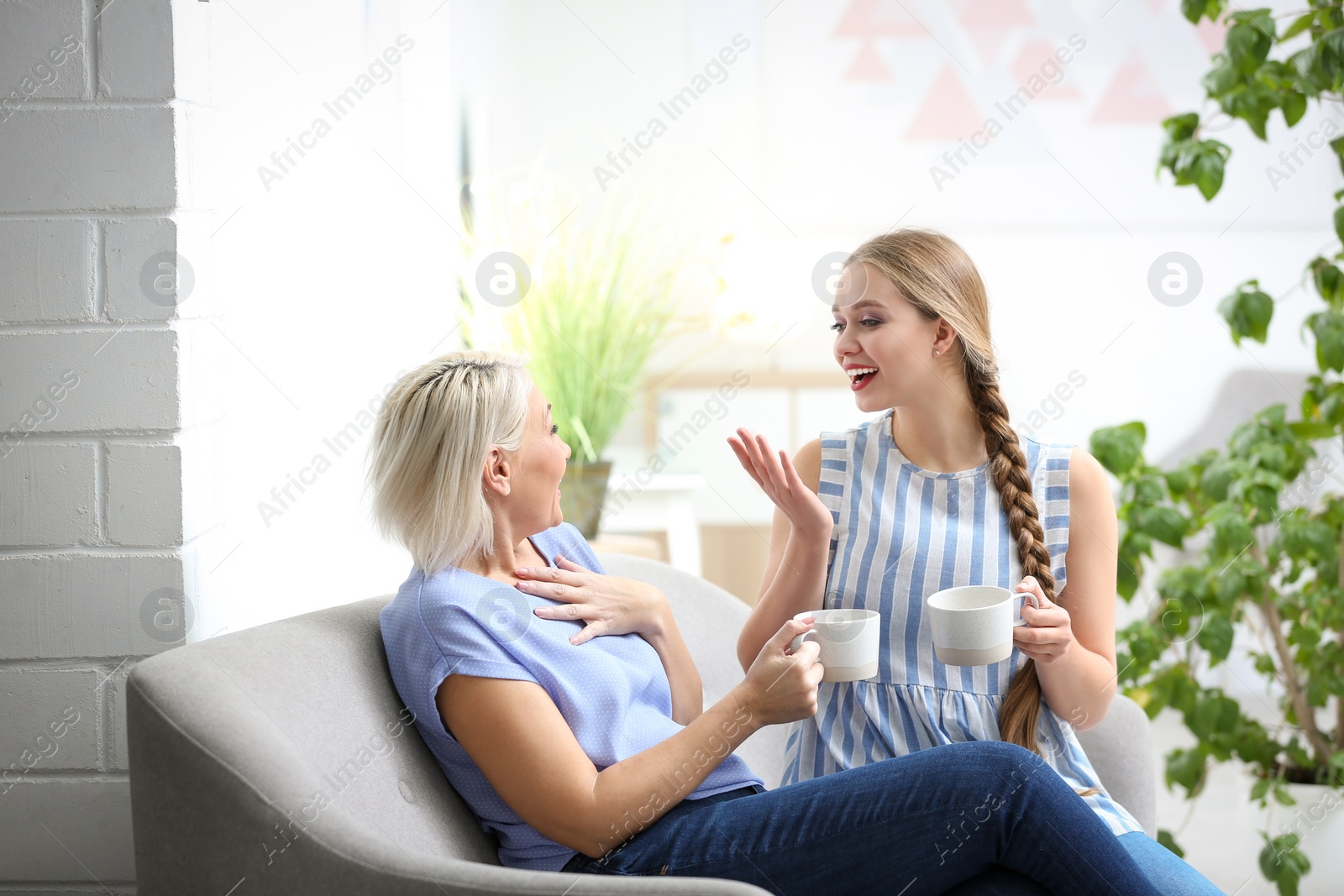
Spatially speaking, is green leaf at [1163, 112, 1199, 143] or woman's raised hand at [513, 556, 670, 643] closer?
→ woman's raised hand at [513, 556, 670, 643]

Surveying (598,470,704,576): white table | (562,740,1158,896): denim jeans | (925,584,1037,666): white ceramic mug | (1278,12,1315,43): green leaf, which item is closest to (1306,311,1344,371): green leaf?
(1278,12,1315,43): green leaf

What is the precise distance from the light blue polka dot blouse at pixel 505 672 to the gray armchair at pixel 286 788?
0.04 metres

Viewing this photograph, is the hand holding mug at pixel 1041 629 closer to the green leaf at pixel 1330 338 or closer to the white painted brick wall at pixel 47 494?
the green leaf at pixel 1330 338

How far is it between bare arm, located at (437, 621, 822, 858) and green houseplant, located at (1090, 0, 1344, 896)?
3.82ft

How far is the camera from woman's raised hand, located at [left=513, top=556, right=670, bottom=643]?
131 cm

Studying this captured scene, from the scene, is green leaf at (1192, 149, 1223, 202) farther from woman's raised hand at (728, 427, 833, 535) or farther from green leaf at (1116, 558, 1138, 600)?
woman's raised hand at (728, 427, 833, 535)

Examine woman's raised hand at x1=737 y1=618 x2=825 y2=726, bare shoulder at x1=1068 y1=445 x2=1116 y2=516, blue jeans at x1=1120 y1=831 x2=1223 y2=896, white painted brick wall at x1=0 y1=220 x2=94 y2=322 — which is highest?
white painted brick wall at x1=0 y1=220 x2=94 y2=322

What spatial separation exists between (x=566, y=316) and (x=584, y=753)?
1.74 meters

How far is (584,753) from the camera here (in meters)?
1.14

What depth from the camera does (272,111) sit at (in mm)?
1492

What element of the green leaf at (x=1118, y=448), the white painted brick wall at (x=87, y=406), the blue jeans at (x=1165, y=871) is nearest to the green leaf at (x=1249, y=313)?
the green leaf at (x=1118, y=448)

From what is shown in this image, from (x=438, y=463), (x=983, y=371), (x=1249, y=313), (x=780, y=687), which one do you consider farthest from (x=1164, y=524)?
(x=438, y=463)

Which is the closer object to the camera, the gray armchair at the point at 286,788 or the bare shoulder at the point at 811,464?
the gray armchair at the point at 286,788

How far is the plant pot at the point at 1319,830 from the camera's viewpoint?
2.02 metres
